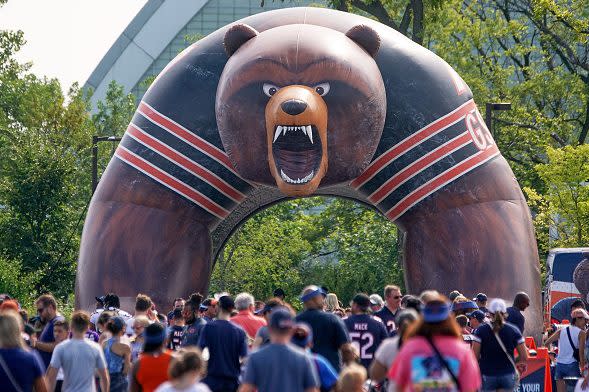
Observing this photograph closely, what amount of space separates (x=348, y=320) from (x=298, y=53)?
18.2ft

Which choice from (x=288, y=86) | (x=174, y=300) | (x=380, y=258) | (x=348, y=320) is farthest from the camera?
(x=380, y=258)

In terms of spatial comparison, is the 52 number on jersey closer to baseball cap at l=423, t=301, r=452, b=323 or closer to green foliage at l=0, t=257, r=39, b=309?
Answer: baseball cap at l=423, t=301, r=452, b=323

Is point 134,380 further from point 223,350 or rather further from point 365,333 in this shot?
point 365,333

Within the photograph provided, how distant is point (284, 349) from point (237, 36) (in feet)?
29.5

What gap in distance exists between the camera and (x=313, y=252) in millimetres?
35000

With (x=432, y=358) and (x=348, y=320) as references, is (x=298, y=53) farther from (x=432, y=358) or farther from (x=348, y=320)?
(x=432, y=358)

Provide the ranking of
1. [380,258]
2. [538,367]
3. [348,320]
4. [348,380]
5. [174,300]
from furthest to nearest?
[380,258]
[174,300]
[538,367]
[348,320]
[348,380]

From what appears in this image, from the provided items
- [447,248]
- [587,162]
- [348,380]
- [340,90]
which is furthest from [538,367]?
[587,162]

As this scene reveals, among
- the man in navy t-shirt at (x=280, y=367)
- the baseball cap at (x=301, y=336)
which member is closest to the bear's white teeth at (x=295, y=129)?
the baseball cap at (x=301, y=336)

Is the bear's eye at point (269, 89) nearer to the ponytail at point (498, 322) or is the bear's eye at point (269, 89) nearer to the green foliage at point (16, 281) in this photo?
the ponytail at point (498, 322)

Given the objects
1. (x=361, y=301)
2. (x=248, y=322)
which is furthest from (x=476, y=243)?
(x=361, y=301)

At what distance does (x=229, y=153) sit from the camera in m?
16.3

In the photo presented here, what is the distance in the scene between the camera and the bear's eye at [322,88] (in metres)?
15.7

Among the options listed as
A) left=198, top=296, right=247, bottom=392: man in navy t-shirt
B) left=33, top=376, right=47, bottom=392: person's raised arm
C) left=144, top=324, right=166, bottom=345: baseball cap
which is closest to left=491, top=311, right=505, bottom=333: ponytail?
left=198, top=296, right=247, bottom=392: man in navy t-shirt
